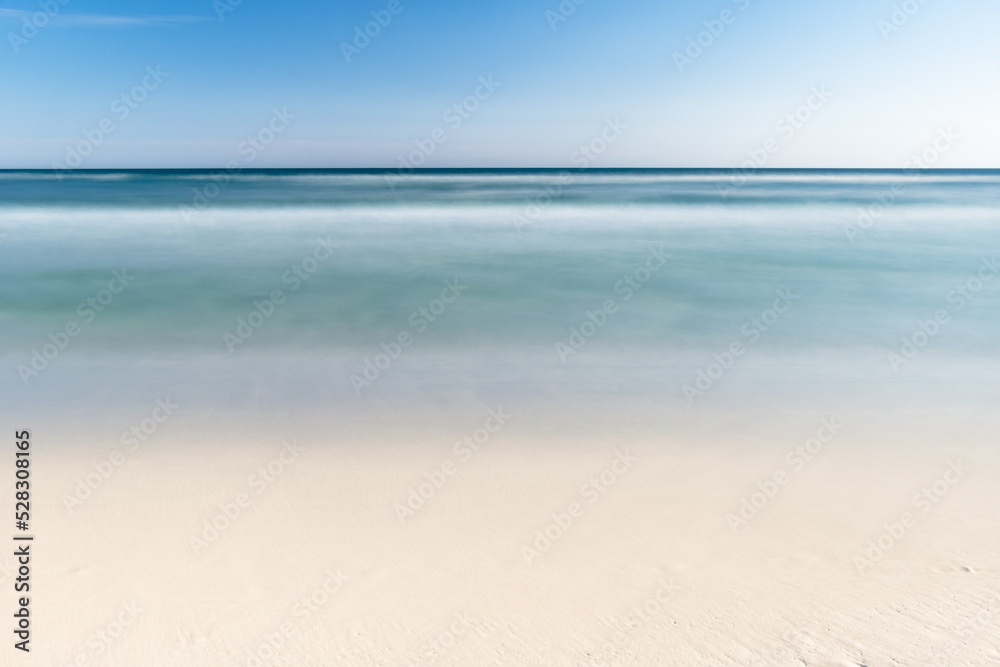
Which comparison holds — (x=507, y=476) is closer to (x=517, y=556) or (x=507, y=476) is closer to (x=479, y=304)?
(x=517, y=556)

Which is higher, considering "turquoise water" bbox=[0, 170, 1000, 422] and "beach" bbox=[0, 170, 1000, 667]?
"beach" bbox=[0, 170, 1000, 667]

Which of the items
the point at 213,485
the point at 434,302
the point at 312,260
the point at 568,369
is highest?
the point at 213,485

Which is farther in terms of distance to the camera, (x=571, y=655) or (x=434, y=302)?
(x=434, y=302)

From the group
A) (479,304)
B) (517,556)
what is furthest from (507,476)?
(479,304)

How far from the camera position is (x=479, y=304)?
9078 mm

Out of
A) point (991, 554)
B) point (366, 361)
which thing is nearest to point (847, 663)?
point (991, 554)

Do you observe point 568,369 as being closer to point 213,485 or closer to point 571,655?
point 213,485

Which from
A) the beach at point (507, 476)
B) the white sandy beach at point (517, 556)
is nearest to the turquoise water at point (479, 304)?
the beach at point (507, 476)

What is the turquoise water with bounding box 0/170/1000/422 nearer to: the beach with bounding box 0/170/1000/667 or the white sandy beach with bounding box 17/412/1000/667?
the beach with bounding box 0/170/1000/667

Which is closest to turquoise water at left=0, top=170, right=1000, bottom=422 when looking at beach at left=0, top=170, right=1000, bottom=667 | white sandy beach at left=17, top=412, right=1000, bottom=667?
beach at left=0, top=170, right=1000, bottom=667

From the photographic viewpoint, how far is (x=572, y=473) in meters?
3.88

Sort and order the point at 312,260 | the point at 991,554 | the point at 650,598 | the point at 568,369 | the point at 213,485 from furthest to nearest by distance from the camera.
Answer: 1. the point at 312,260
2. the point at 568,369
3. the point at 213,485
4. the point at 991,554
5. the point at 650,598

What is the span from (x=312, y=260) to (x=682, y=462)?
10.8 metres

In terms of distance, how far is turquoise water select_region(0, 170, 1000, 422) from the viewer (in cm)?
592
